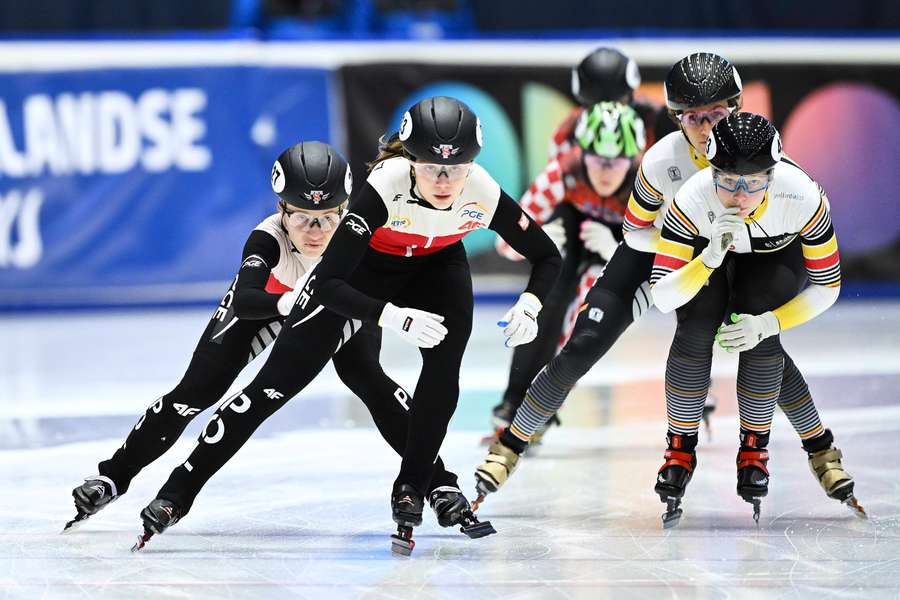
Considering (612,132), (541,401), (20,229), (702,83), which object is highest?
(702,83)

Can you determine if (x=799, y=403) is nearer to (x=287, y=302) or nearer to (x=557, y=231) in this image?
(x=557, y=231)

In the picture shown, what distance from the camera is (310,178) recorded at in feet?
15.4

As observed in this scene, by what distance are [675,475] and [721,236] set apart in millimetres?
936

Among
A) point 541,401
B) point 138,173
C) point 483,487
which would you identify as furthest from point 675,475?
point 138,173

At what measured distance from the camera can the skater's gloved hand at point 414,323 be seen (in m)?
4.32

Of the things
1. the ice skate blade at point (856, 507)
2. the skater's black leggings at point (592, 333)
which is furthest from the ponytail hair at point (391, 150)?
the ice skate blade at point (856, 507)

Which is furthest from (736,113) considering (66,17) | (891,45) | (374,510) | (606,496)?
(66,17)

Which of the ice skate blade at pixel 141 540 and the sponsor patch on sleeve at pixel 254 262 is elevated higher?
the sponsor patch on sleeve at pixel 254 262

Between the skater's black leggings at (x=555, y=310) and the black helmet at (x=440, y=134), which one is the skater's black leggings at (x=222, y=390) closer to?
the black helmet at (x=440, y=134)

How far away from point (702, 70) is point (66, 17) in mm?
8504

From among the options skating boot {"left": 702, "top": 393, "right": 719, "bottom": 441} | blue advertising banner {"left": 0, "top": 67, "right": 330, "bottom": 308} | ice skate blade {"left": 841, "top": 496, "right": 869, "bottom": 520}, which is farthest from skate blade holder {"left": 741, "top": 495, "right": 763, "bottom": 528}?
blue advertising banner {"left": 0, "top": 67, "right": 330, "bottom": 308}

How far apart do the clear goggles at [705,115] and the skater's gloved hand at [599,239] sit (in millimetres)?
1163

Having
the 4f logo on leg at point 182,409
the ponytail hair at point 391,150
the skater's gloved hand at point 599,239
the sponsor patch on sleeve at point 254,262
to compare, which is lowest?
the 4f logo on leg at point 182,409

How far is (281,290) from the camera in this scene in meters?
5.00
